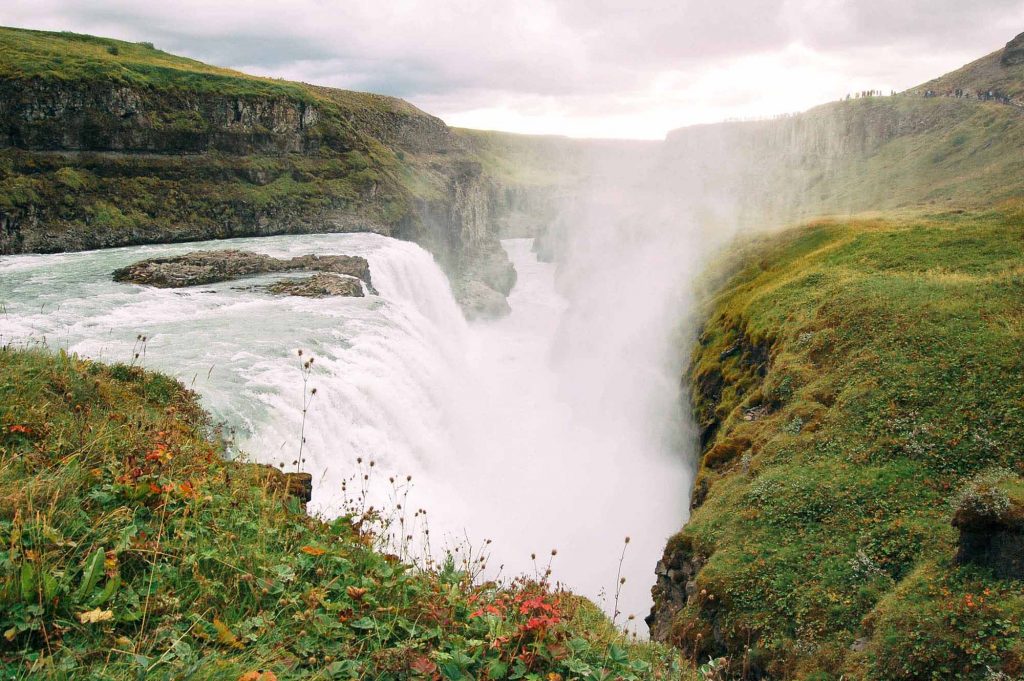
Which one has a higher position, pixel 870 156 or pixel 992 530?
pixel 870 156

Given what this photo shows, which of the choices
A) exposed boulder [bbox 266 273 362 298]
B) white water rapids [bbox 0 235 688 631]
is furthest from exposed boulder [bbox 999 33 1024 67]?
exposed boulder [bbox 266 273 362 298]

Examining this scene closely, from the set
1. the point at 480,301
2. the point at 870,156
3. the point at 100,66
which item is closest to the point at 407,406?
the point at 480,301

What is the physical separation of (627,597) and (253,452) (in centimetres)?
1372

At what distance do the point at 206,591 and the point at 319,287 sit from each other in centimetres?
2921

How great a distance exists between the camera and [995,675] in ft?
28.1

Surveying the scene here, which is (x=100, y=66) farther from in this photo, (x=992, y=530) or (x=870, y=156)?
(x=870, y=156)

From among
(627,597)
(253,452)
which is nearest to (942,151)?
(627,597)

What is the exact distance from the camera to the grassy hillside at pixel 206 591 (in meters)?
3.64

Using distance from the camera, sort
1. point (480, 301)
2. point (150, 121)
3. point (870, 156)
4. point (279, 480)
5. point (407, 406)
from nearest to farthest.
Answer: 1. point (279, 480)
2. point (407, 406)
3. point (150, 121)
4. point (480, 301)
5. point (870, 156)

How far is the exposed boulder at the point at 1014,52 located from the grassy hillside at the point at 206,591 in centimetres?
10227

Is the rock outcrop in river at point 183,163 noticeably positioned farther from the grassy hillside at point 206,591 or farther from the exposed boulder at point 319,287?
the grassy hillside at point 206,591

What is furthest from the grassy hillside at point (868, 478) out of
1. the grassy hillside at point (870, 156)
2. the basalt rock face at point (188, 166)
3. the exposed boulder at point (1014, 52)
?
the exposed boulder at point (1014, 52)

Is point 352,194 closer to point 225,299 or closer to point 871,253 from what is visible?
point 225,299

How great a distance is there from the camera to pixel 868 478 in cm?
1389
